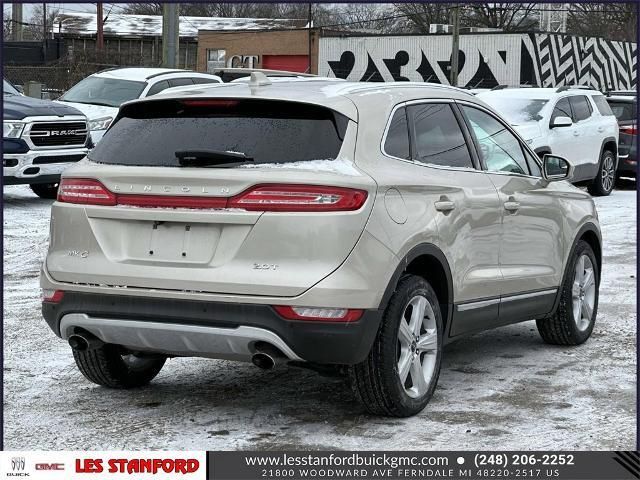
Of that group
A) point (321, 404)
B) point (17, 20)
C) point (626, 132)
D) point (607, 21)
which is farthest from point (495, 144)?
point (607, 21)

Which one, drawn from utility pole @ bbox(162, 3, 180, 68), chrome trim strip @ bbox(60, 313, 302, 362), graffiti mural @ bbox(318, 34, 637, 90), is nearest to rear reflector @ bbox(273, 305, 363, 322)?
chrome trim strip @ bbox(60, 313, 302, 362)

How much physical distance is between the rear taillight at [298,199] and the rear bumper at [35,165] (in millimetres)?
10321

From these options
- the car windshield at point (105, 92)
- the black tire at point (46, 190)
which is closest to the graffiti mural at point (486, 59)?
the car windshield at point (105, 92)

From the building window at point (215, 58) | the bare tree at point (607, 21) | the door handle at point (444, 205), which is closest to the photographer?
the door handle at point (444, 205)

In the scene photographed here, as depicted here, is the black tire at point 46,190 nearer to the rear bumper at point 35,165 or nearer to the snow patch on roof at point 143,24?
the rear bumper at point 35,165

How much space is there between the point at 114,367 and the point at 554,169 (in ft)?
10.0

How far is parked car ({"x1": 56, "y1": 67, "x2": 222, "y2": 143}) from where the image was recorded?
17984 millimetres

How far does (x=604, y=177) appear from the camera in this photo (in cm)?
2008

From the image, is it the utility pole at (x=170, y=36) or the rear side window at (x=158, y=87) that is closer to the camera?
the rear side window at (x=158, y=87)

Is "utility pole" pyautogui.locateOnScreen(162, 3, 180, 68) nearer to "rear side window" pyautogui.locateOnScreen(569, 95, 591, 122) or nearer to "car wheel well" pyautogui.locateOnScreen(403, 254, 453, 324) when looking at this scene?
"rear side window" pyautogui.locateOnScreen(569, 95, 591, 122)

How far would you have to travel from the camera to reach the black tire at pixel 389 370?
5.54m

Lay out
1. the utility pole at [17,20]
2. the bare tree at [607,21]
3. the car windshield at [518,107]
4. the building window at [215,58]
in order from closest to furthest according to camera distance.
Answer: the car windshield at [518,107]
the utility pole at [17,20]
the bare tree at [607,21]
the building window at [215,58]

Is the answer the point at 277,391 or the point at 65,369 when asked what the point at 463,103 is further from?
the point at 65,369

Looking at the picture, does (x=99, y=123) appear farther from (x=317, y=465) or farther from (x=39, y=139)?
(x=317, y=465)
